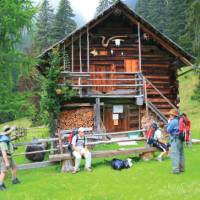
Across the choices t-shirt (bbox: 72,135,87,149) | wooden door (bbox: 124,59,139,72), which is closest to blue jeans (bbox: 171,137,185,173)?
t-shirt (bbox: 72,135,87,149)

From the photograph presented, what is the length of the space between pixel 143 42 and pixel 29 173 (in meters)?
14.3

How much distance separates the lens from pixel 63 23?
69125 mm

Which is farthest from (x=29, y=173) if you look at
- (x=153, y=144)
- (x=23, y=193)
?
(x=153, y=144)

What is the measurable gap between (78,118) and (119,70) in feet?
13.3

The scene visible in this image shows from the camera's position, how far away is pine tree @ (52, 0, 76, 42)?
68438 millimetres

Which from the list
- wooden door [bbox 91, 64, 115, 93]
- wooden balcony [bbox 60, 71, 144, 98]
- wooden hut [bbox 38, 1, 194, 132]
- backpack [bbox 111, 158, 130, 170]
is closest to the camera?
backpack [bbox 111, 158, 130, 170]

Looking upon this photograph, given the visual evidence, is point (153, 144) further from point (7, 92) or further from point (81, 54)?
Answer: point (81, 54)

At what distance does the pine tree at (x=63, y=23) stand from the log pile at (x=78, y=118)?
140 feet

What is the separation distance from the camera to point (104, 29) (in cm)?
2747

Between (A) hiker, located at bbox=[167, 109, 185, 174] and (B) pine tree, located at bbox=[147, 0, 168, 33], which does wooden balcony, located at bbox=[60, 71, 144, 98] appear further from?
(B) pine tree, located at bbox=[147, 0, 168, 33]

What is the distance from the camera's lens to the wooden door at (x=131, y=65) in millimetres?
27531

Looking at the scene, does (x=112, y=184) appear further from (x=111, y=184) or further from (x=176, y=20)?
(x=176, y=20)

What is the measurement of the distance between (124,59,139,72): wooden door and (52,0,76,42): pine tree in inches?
1617

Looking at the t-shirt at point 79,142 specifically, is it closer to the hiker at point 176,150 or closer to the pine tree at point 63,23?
the hiker at point 176,150
